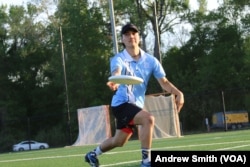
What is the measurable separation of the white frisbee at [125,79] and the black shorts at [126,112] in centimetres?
47

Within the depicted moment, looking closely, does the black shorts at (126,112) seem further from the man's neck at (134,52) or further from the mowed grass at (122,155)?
the mowed grass at (122,155)

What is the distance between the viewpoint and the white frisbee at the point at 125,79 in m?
6.85

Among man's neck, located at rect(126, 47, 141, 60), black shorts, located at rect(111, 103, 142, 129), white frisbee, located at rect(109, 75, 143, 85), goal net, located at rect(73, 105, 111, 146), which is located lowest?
goal net, located at rect(73, 105, 111, 146)

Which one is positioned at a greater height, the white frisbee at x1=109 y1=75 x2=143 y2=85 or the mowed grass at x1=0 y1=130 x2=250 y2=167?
the white frisbee at x1=109 y1=75 x2=143 y2=85

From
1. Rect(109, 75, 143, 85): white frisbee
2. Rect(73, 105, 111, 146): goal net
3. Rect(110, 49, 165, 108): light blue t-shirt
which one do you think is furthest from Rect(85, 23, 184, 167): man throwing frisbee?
Rect(73, 105, 111, 146): goal net

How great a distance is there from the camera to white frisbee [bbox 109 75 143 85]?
22.5 feet

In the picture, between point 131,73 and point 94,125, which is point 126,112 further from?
→ point 94,125

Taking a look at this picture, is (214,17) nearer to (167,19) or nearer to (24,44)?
(167,19)

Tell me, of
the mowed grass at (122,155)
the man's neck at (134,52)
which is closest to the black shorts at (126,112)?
the man's neck at (134,52)

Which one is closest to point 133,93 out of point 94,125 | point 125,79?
point 125,79

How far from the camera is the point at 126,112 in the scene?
24.2 feet

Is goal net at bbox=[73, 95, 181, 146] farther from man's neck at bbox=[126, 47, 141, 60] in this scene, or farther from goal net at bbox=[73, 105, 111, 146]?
man's neck at bbox=[126, 47, 141, 60]

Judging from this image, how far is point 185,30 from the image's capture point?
201 feet

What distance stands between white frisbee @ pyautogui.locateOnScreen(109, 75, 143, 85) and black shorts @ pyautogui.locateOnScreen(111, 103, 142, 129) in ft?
1.54
